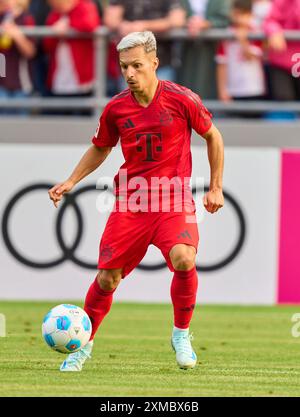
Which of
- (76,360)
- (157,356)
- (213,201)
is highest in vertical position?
(213,201)

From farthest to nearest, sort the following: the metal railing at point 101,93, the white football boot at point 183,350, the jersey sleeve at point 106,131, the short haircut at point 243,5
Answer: the metal railing at point 101,93 → the short haircut at point 243,5 → the jersey sleeve at point 106,131 → the white football boot at point 183,350

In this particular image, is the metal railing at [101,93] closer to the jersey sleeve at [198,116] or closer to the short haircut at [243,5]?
the short haircut at [243,5]

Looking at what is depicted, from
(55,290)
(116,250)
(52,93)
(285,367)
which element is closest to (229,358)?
(285,367)

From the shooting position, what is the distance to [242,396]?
7.21 meters

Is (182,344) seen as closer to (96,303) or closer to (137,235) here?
(96,303)

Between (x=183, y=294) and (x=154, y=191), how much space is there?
78cm

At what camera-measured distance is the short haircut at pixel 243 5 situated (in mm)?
13570

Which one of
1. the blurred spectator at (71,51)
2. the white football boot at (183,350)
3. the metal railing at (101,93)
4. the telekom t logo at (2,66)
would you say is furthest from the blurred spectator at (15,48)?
the white football boot at (183,350)

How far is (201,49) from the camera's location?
45.5ft

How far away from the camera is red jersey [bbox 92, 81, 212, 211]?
27.9ft

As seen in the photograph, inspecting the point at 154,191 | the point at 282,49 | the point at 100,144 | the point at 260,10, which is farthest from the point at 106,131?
the point at 260,10

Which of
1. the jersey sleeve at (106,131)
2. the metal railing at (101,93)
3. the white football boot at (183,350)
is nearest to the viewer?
the white football boot at (183,350)

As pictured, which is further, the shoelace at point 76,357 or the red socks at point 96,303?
the red socks at point 96,303

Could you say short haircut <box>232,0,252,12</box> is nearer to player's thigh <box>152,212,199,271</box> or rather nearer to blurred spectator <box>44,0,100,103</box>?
blurred spectator <box>44,0,100,103</box>
